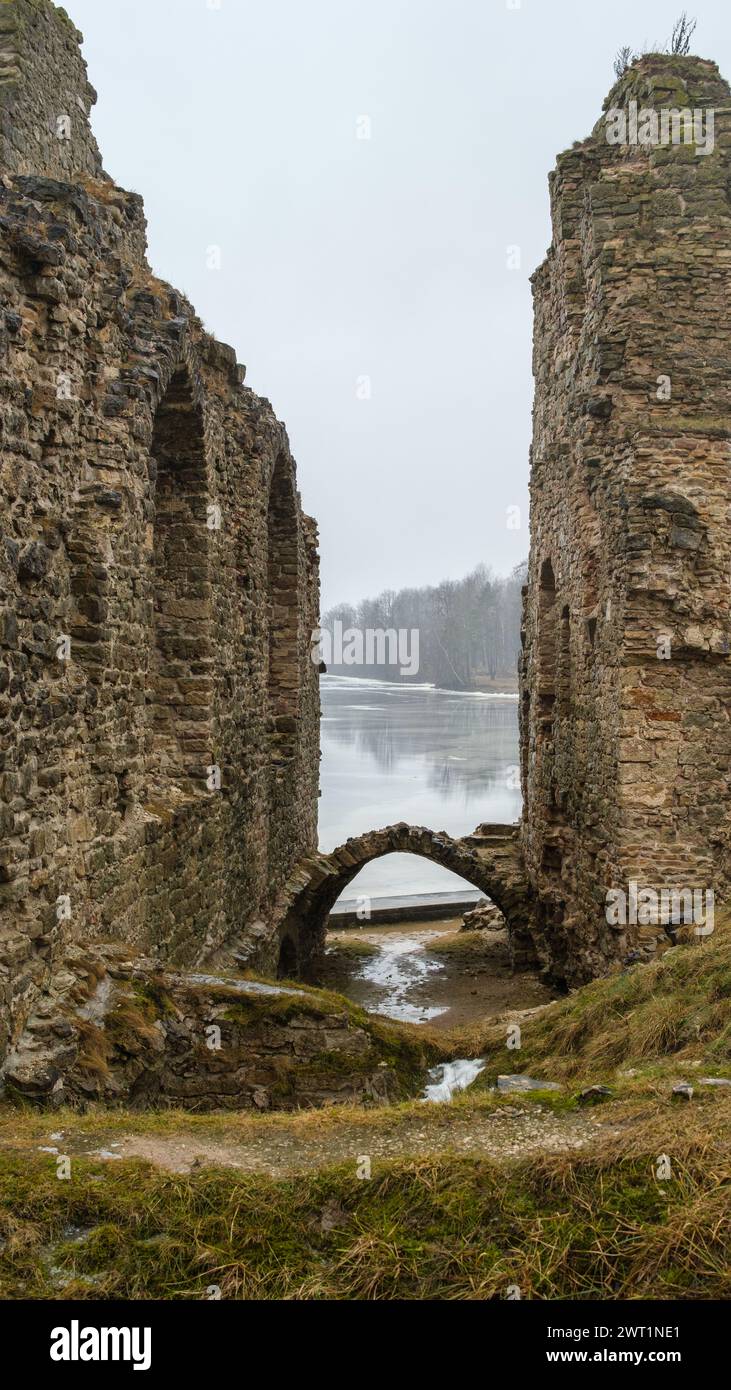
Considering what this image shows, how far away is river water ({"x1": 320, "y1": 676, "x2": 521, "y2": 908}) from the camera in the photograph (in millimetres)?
25375

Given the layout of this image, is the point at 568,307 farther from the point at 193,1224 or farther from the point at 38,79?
the point at 193,1224

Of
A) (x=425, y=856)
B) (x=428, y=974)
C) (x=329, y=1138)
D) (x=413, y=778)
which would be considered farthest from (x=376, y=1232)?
(x=413, y=778)

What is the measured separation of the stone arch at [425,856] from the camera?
15.6 m

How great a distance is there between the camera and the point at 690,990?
6.54 m

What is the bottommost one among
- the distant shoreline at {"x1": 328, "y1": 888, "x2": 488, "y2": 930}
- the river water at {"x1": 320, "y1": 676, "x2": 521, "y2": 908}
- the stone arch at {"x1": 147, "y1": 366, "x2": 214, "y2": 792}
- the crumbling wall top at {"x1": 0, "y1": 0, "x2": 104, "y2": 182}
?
the distant shoreline at {"x1": 328, "y1": 888, "x2": 488, "y2": 930}

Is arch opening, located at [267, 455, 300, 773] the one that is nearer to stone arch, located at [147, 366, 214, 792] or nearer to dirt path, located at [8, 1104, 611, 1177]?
stone arch, located at [147, 366, 214, 792]

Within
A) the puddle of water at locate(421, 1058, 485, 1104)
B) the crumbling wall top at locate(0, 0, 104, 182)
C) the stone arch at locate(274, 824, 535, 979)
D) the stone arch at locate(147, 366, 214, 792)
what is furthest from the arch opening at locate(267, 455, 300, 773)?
the puddle of water at locate(421, 1058, 485, 1104)

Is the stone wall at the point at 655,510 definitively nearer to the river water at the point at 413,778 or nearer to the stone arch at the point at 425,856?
the stone arch at the point at 425,856

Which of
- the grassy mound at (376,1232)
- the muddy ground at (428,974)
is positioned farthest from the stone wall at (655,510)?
the grassy mound at (376,1232)

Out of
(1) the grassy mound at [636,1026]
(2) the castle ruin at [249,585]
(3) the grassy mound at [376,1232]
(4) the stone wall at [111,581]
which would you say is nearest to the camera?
(3) the grassy mound at [376,1232]

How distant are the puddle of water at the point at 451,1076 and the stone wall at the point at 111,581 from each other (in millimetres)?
2148

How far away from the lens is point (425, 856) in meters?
16.9

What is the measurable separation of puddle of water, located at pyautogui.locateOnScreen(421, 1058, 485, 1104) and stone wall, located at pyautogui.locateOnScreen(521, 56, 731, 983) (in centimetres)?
369
